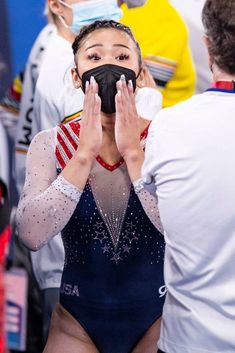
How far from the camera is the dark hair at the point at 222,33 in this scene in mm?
2070

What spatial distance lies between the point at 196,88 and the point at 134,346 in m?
1.42

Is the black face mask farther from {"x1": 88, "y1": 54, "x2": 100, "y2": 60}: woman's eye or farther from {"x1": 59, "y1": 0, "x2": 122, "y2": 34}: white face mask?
{"x1": 59, "y1": 0, "x2": 122, "y2": 34}: white face mask

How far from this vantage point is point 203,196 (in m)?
2.02

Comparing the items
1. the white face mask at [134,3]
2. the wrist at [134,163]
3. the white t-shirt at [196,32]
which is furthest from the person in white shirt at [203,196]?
the white t-shirt at [196,32]

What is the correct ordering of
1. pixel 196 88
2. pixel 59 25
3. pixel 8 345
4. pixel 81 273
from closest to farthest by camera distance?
pixel 8 345 → pixel 81 273 → pixel 59 25 → pixel 196 88

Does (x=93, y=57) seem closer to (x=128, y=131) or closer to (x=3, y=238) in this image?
(x=128, y=131)

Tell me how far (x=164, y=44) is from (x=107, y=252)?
1199 mm

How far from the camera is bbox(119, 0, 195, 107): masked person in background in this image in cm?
335

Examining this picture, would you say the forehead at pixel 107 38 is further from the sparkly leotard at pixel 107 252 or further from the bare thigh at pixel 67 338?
the bare thigh at pixel 67 338

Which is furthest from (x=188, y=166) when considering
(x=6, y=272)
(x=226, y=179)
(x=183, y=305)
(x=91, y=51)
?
(x=91, y=51)

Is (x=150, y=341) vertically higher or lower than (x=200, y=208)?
lower

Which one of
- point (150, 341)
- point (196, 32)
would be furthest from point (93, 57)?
point (196, 32)

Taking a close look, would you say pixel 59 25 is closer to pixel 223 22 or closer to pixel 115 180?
pixel 115 180

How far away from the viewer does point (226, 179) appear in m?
2.00
